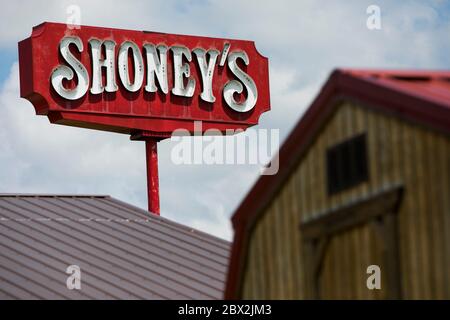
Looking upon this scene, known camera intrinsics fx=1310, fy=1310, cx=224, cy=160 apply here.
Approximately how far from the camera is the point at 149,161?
139ft

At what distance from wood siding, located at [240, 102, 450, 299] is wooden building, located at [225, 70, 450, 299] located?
0.05 feet

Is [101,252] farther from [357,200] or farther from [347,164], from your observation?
[357,200]

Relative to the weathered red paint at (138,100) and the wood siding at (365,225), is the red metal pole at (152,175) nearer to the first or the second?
→ the weathered red paint at (138,100)

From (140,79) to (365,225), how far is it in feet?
76.7

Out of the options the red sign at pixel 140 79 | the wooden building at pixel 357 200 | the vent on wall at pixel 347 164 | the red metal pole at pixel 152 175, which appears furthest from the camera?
the red metal pole at pixel 152 175

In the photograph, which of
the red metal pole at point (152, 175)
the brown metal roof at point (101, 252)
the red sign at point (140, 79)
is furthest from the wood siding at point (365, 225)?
the red sign at point (140, 79)

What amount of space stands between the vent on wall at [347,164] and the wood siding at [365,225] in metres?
0.12

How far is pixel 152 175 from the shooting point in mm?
42062

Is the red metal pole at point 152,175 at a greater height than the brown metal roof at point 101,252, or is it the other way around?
the red metal pole at point 152,175

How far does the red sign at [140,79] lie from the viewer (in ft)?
133

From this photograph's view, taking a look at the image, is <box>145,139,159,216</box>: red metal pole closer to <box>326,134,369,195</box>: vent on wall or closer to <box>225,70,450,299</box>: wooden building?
<box>225,70,450,299</box>: wooden building

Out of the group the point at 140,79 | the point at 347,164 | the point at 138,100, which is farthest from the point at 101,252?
the point at 347,164

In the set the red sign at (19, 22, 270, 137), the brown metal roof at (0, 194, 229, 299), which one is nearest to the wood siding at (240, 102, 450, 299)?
the brown metal roof at (0, 194, 229, 299)

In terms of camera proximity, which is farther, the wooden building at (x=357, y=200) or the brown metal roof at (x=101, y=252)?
the brown metal roof at (x=101, y=252)
